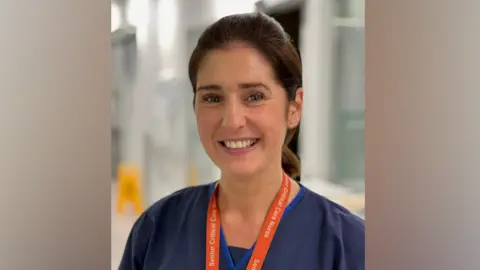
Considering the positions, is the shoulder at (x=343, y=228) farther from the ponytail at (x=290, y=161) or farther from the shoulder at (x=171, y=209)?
the shoulder at (x=171, y=209)

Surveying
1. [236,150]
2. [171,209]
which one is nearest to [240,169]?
[236,150]

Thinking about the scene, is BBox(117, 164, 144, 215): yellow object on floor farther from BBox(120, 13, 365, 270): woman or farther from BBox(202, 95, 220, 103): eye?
BBox(202, 95, 220, 103): eye

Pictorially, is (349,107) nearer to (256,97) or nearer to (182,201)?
(256,97)

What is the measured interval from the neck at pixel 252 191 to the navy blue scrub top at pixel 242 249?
3 cm

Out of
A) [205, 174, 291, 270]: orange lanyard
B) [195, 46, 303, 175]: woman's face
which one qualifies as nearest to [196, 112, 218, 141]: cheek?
[195, 46, 303, 175]: woman's face

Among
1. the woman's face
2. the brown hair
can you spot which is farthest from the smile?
the brown hair

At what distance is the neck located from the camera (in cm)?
Answer: 83

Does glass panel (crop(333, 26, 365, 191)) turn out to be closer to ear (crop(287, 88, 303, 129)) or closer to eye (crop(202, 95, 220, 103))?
ear (crop(287, 88, 303, 129))

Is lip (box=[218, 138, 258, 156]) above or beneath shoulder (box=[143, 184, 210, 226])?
above

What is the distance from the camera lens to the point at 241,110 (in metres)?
0.77

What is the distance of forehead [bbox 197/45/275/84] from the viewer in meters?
0.78

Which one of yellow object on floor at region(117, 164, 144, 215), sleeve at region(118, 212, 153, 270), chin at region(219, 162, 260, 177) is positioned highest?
chin at region(219, 162, 260, 177)
